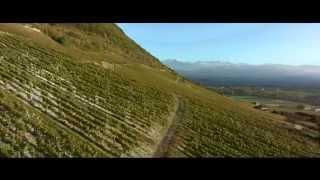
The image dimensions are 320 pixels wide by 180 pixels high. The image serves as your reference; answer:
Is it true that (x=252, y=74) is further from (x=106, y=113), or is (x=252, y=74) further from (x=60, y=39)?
(x=60, y=39)

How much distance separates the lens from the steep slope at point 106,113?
1007cm

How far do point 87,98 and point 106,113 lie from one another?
1.78 meters

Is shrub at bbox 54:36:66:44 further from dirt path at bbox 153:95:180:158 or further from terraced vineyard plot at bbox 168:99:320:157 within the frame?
dirt path at bbox 153:95:180:158

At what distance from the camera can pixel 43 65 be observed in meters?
20.7

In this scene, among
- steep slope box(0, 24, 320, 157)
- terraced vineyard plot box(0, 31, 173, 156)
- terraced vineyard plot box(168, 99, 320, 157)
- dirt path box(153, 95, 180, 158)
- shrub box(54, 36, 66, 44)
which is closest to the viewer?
dirt path box(153, 95, 180, 158)

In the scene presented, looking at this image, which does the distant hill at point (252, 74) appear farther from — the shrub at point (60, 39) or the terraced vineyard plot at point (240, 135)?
the shrub at point (60, 39)

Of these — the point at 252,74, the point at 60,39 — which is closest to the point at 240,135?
the point at 252,74

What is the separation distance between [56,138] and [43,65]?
11.1 meters

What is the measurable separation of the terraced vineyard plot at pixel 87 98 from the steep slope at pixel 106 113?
0.03 m

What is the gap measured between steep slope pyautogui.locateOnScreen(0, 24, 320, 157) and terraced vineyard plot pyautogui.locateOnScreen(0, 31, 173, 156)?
0.10 feet

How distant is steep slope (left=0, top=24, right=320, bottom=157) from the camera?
10073 mm

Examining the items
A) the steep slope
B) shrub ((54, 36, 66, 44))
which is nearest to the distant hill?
the steep slope

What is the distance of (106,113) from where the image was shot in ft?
51.2
